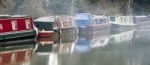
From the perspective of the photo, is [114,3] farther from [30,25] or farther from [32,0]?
[30,25]

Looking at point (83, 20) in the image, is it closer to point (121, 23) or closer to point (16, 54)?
point (121, 23)

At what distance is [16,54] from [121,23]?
82.1 ft

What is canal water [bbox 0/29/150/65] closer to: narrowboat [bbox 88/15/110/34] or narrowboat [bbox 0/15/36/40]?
narrowboat [bbox 0/15/36/40]

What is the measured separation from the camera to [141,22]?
53.8 metres

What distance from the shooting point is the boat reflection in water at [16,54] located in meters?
21.6

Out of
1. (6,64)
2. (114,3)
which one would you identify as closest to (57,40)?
(6,64)

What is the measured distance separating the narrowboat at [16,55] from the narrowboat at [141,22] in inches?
1020

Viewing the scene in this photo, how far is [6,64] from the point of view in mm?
20656

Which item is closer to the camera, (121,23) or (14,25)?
(14,25)

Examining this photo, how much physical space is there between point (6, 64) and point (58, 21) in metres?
15.2

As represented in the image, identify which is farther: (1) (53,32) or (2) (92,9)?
(2) (92,9)

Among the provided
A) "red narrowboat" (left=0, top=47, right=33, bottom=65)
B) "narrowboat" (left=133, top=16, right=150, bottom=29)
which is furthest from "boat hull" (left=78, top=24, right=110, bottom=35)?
"red narrowboat" (left=0, top=47, right=33, bottom=65)

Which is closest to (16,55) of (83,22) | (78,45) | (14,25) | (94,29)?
(14,25)

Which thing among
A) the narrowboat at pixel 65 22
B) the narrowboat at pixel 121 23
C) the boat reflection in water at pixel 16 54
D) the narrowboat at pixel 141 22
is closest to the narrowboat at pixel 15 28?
the boat reflection in water at pixel 16 54
